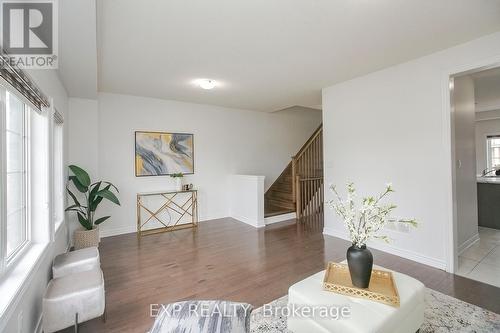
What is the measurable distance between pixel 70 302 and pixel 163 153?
3347 mm

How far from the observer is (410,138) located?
10.2ft

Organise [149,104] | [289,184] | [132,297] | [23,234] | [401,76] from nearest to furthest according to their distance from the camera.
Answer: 1. [23,234]
2. [132,297]
3. [401,76]
4. [149,104]
5. [289,184]

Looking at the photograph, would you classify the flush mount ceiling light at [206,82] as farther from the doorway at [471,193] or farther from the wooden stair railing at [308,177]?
the doorway at [471,193]

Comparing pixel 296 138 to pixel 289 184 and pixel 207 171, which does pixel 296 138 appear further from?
pixel 207 171

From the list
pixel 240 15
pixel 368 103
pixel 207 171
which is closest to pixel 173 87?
pixel 207 171

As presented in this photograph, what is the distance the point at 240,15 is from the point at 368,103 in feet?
7.93

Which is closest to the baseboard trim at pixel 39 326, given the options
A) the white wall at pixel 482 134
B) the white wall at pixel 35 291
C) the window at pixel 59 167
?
the white wall at pixel 35 291

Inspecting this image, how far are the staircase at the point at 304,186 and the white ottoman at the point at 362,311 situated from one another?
3.64m

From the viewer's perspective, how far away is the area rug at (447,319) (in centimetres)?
185

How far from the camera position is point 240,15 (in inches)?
81.8

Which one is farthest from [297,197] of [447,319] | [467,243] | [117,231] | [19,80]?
[19,80]

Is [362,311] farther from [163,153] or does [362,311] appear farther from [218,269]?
[163,153]

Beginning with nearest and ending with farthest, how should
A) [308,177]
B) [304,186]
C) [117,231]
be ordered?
[117,231] < [304,186] < [308,177]

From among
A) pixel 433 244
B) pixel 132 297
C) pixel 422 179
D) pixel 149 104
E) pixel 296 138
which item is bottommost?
pixel 132 297
